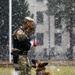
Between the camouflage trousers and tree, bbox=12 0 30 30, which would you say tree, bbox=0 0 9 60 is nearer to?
tree, bbox=12 0 30 30

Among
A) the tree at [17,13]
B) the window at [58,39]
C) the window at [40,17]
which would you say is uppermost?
the tree at [17,13]

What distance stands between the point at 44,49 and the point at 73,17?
35.8 feet

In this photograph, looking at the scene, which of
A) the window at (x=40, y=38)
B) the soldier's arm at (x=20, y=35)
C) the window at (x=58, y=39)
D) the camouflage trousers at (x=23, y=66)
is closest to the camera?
the soldier's arm at (x=20, y=35)

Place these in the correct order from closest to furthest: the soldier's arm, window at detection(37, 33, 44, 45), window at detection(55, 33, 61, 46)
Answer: the soldier's arm < window at detection(37, 33, 44, 45) < window at detection(55, 33, 61, 46)

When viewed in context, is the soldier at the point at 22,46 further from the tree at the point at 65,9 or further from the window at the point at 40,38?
the window at the point at 40,38

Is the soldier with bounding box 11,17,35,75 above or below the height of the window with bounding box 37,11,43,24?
above

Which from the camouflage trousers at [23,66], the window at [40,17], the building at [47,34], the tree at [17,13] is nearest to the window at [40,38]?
the building at [47,34]

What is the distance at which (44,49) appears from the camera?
217ft

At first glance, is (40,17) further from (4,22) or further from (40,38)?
(4,22)

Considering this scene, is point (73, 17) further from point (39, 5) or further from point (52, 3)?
point (39, 5)

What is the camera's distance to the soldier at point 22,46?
343 inches

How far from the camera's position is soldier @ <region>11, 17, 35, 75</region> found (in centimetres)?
872

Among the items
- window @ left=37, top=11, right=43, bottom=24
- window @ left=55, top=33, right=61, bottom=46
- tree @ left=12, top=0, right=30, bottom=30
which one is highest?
tree @ left=12, top=0, right=30, bottom=30

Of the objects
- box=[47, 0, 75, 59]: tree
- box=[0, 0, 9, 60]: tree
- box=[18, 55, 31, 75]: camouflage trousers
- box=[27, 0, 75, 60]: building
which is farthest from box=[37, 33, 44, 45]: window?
box=[18, 55, 31, 75]: camouflage trousers
